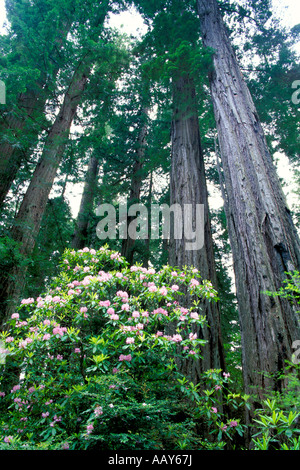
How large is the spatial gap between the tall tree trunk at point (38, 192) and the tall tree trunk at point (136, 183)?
3.61 m

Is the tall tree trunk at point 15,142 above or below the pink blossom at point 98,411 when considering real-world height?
above

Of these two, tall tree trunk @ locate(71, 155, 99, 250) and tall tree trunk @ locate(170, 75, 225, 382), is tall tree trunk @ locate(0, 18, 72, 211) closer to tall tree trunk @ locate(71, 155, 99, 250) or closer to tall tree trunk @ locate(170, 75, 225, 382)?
tall tree trunk @ locate(170, 75, 225, 382)

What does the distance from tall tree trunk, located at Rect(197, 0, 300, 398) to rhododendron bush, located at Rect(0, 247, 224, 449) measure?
56 cm

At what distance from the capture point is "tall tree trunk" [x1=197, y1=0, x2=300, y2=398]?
224 cm

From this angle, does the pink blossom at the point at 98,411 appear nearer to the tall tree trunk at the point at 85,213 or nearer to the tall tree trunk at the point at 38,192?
the tall tree trunk at the point at 38,192

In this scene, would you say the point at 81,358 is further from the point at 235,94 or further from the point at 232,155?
the point at 235,94

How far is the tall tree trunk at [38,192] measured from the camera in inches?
162

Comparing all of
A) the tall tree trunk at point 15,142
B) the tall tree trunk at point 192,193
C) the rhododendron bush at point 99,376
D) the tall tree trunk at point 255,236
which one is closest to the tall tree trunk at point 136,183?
the tall tree trunk at point 192,193

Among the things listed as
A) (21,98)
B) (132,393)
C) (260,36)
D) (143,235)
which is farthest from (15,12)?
(132,393)

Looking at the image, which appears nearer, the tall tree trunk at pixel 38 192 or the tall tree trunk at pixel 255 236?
the tall tree trunk at pixel 255 236

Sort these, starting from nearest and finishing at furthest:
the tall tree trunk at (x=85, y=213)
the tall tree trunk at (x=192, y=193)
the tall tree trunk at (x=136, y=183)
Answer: the tall tree trunk at (x=192, y=193) → the tall tree trunk at (x=136, y=183) → the tall tree trunk at (x=85, y=213)

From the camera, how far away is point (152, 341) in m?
2.18

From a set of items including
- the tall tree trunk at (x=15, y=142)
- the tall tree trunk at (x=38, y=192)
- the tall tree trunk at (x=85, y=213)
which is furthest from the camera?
the tall tree trunk at (x=85, y=213)

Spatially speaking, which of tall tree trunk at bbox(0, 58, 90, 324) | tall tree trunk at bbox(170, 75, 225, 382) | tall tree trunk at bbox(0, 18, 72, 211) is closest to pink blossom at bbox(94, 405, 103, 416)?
tall tree trunk at bbox(170, 75, 225, 382)
